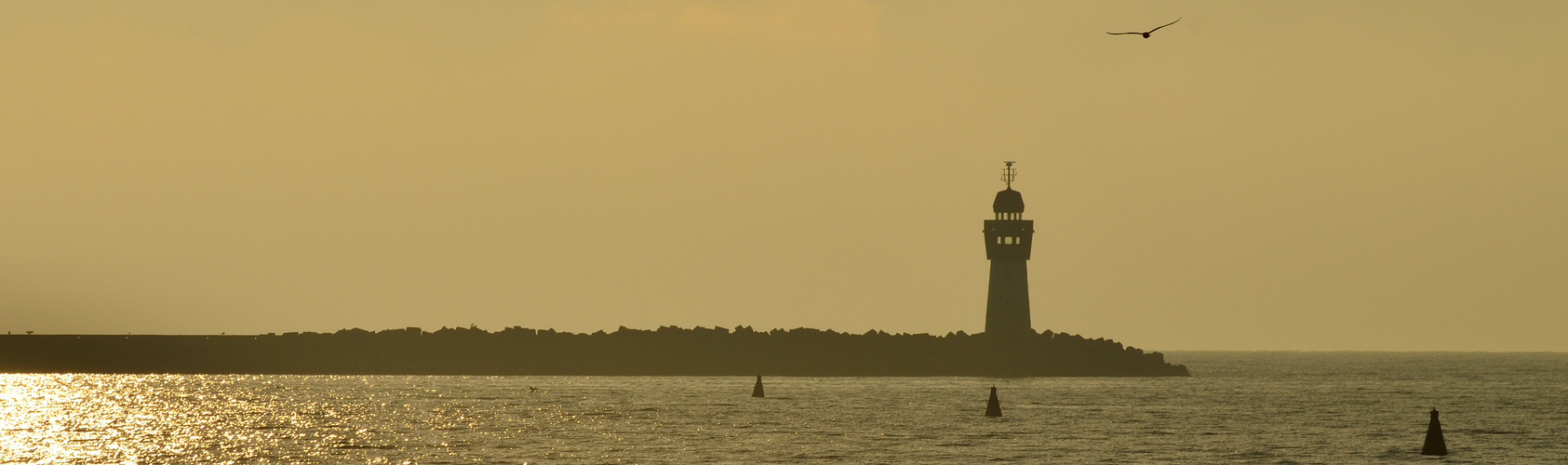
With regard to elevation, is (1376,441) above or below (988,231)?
below

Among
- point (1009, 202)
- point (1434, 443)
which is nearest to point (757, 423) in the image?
point (1434, 443)

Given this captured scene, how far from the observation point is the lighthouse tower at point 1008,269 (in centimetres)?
11094

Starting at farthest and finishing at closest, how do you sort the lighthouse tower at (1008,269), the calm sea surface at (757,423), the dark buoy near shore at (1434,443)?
the lighthouse tower at (1008,269) < the dark buoy near shore at (1434,443) < the calm sea surface at (757,423)

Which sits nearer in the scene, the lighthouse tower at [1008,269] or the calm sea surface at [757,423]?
the calm sea surface at [757,423]

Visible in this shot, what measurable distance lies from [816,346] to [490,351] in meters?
22.3

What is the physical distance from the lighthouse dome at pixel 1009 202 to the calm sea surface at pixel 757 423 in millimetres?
9458

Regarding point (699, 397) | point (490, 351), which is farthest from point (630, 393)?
point (490, 351)

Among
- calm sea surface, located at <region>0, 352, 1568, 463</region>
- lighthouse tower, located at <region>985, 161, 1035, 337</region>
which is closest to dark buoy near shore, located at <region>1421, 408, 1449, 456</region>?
calm sea surface, located at <region>0, 352, 1568, 463</region>

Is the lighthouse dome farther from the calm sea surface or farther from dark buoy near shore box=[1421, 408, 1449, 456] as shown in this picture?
dark buoy near shore box=[1421, 408, 1449, 456]

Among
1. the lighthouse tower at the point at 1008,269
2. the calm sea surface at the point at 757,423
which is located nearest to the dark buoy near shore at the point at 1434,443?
the calm sea surface at the point at 757,423

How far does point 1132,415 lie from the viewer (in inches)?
3159

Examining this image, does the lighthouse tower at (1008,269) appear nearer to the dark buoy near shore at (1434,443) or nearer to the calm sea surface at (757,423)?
the calm sea surface at (757,423)

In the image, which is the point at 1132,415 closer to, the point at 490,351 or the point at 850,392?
the point at 850,392

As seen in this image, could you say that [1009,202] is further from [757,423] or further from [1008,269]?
[757,423]
